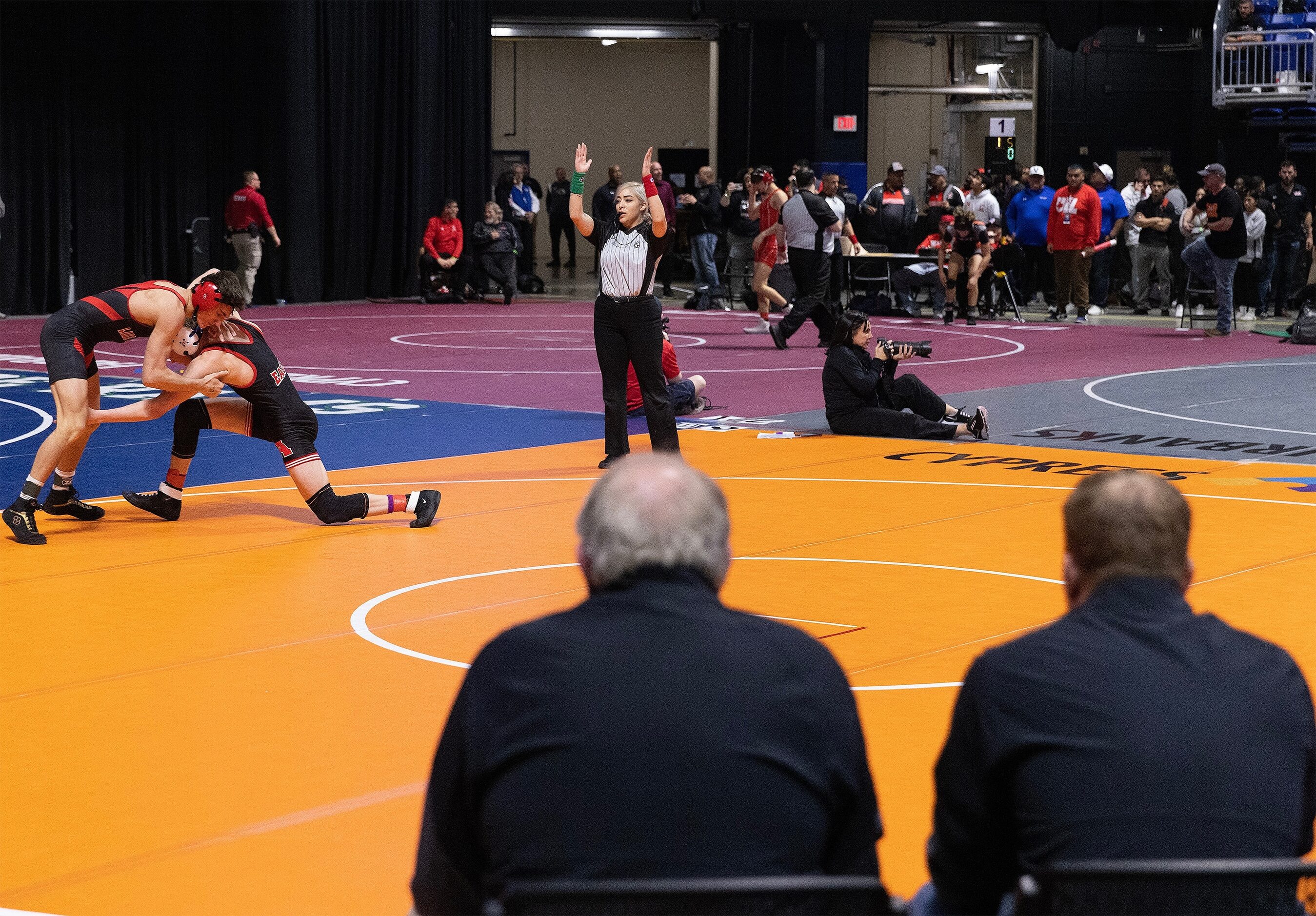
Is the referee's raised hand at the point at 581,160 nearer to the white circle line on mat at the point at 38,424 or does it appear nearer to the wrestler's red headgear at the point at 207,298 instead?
the wrestler's red headgear at the point at 207,298

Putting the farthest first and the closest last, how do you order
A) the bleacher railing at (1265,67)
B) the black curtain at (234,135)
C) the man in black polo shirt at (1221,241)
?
the bleacher railing at (1265,67) → the black curtain at (234,135) → the man in black polo shirt at (1221,241)

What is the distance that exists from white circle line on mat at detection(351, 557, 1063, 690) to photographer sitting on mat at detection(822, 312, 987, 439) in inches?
148

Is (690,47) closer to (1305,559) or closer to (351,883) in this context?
(1305,559)

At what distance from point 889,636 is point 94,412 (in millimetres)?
4053

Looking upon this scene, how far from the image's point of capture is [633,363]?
9.78m

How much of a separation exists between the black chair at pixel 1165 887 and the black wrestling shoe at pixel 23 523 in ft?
20.6

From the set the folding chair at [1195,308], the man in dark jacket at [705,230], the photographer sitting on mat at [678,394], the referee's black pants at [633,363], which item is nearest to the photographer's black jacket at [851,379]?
the photographer sitting on mat at [678,394]

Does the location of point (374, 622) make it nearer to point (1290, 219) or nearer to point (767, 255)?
point (767, 255)

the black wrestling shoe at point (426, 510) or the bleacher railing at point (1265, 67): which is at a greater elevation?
the bleacher railing at point (1265, 67)

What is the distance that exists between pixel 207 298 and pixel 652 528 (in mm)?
5658

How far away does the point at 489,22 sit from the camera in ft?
87.2

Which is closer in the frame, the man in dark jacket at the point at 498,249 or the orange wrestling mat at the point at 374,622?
the orange wrestling mat at the point at 374,622

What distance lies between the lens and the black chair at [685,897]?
206cm

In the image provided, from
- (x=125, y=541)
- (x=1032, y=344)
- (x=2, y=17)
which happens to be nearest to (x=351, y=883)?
(x=125, y=541)
